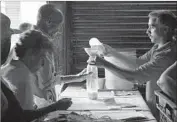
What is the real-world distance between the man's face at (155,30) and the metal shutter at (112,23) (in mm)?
24

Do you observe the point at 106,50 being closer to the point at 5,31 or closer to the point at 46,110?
the point at 46,110

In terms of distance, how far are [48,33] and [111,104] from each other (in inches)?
23.3

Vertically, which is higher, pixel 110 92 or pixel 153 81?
pixel 153 81

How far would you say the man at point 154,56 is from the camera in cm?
164

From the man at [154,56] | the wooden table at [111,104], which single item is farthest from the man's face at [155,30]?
the wooden table at [111,104]

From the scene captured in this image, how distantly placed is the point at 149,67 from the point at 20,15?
765 millimetres

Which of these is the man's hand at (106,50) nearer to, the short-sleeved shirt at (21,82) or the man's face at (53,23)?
the man's face at (53,23)

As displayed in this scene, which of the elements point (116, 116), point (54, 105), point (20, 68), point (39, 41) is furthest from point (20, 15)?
point (116, 116)

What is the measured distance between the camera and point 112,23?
172cm

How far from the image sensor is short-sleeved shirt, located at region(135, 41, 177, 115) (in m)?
1.64

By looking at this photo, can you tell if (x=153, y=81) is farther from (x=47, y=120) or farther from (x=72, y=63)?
(x=47, y=120)

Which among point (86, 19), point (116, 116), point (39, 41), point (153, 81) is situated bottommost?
point (116, 116)

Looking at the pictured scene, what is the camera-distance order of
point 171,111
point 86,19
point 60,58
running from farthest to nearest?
point 60,58
point 86,19
point 171,111

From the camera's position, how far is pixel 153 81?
1.69 metres
